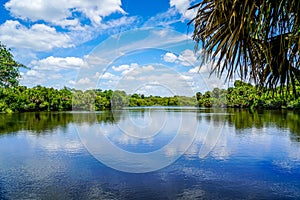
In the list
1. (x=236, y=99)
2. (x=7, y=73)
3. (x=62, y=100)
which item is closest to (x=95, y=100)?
(x=62, y=100)

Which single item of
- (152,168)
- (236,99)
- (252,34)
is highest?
(236,99)

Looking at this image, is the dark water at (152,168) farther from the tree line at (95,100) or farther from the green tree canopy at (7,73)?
the tree line at (95,100)

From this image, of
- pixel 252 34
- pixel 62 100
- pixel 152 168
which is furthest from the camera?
pixel 62 100

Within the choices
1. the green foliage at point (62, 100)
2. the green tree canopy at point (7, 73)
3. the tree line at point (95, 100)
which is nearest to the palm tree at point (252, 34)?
A: the green tree canopy at point (7, 73)

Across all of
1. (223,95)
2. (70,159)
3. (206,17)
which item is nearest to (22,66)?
(70,159)

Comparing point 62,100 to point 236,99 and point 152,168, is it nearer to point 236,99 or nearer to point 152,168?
point 236,99

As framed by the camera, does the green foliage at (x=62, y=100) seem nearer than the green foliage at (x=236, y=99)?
Yes

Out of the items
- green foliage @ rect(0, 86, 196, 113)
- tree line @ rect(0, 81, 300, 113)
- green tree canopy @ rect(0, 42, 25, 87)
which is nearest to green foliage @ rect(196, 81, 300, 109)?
tree line @ rect(0, 81, 300, 113)

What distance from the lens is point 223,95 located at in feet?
273

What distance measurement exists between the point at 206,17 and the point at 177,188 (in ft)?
29.2

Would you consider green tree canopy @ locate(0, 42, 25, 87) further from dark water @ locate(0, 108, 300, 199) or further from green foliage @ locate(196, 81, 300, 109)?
green foliage @ locate(196, 81, 300, 109)

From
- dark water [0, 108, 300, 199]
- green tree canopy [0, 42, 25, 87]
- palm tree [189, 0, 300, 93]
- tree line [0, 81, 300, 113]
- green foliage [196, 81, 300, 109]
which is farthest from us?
green foliage [196, 81, 300, 109]

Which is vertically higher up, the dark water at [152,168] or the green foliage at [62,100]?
the green foliage at [62,100]

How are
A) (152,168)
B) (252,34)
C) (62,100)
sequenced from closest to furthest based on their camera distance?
(252,34), (152,168), (62,100)
